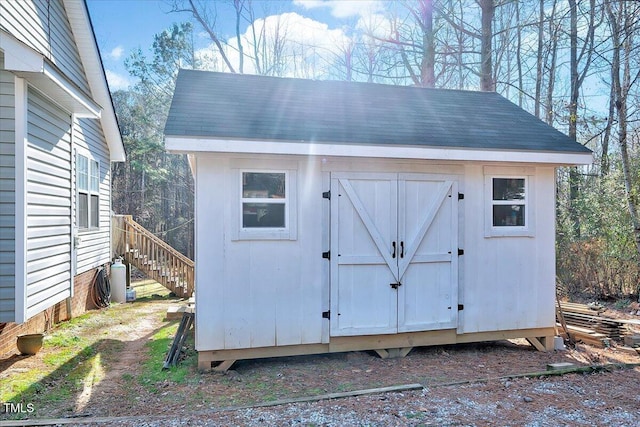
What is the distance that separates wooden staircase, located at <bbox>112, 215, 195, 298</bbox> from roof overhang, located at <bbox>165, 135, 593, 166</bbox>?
23.2 feet

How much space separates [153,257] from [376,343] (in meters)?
7.75

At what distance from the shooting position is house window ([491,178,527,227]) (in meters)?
5.80

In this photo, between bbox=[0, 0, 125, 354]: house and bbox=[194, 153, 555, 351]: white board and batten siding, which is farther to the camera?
bbox=[194, 153, 555, 351]: white board and batten siding

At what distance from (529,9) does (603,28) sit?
370cm

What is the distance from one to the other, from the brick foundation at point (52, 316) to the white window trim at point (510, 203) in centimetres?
648

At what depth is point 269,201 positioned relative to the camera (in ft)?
16.6

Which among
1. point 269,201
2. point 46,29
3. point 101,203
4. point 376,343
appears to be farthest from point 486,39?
point 101,203

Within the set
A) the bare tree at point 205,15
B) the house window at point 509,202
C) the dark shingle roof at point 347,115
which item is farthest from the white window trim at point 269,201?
the bare tree at point 205,15

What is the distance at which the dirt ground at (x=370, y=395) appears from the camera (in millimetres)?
3629

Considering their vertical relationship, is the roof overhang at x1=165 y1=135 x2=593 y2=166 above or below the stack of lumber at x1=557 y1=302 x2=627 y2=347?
above

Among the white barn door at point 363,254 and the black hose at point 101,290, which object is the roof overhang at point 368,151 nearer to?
the white barn door at point 363,254

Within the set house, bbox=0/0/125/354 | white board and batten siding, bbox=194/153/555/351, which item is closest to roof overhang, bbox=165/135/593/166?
white board and batten siding, bbox=194/153/555/351

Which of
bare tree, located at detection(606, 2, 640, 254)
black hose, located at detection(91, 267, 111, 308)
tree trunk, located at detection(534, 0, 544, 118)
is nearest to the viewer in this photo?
bare tree, located at detection(606, 2, 640, 254)

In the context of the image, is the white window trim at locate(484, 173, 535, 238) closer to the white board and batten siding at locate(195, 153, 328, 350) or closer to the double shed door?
the double shed door
